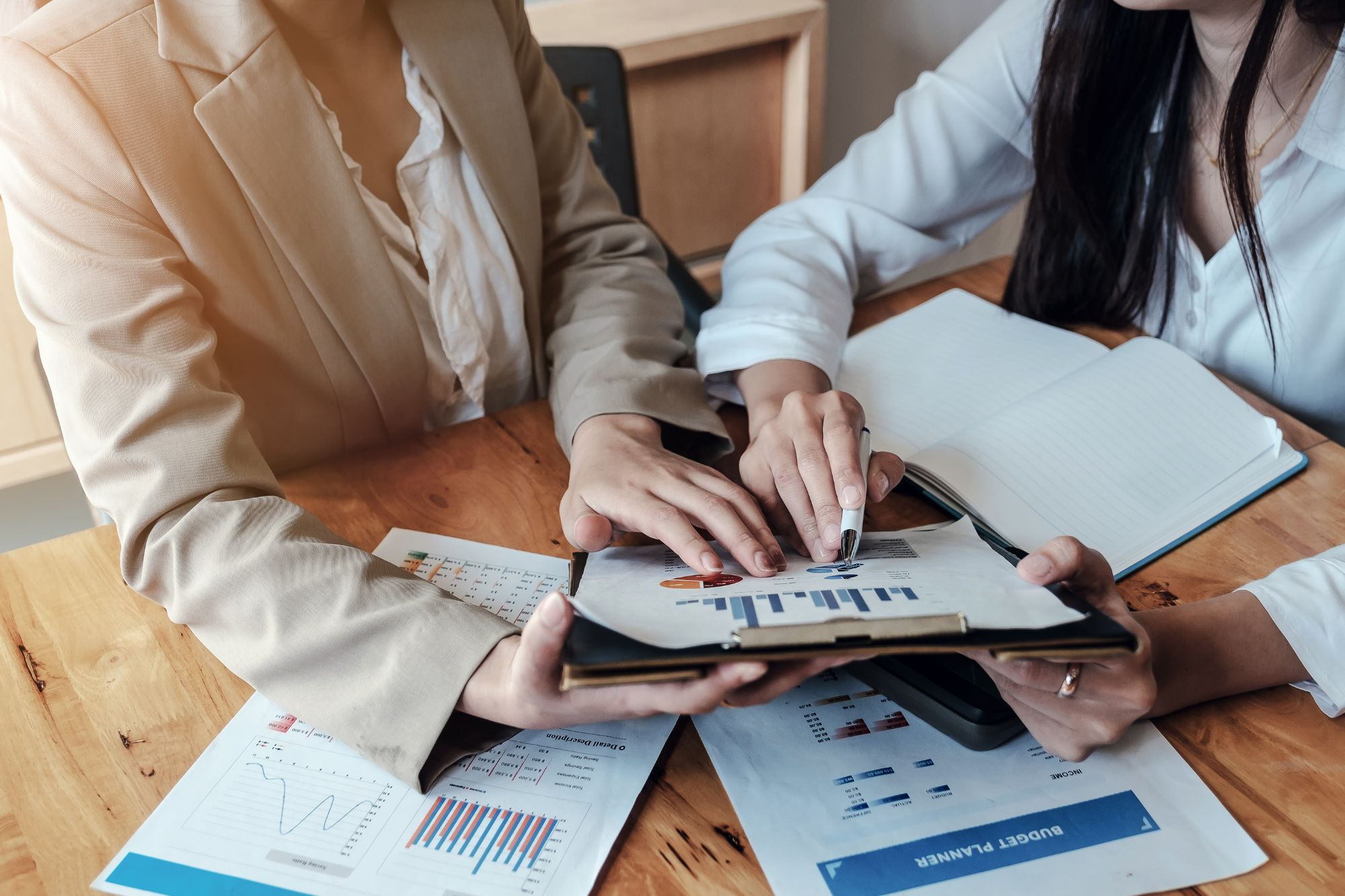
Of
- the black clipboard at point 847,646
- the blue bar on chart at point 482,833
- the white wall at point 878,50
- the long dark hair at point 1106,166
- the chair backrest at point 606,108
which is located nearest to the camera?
the black clipboard at point 847,646

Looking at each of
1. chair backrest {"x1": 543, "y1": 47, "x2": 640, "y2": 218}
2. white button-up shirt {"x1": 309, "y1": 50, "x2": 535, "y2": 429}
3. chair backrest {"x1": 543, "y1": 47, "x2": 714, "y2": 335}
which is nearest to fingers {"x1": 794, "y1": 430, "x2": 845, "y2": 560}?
white button-up shirt {"x1": 309, "y1": 50, "x2": 535, "y2": 429}

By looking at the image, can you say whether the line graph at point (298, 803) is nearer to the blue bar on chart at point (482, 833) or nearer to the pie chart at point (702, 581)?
the blue bar on chart at point (482, 833)

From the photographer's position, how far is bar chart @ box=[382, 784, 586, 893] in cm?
60

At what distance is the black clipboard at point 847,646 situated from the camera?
52 centimetres

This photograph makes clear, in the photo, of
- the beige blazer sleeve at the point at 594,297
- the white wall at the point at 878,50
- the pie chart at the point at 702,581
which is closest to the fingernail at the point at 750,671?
the pie chart at the point at 702,581

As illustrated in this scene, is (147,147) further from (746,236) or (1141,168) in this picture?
(1141,168)

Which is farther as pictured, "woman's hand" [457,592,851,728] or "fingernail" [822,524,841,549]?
"fingernail" [822,524,841,549]

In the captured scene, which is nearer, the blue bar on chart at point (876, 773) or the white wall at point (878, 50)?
the blue bar on chart at point (876, 773)

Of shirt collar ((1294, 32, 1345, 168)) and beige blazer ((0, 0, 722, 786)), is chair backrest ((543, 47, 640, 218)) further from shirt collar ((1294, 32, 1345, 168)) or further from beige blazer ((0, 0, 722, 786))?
shirt collar ((1294, 32, 1345, 168))

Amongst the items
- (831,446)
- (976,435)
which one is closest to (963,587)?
(831,446)

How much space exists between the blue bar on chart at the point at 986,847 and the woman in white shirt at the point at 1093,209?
0.29 m

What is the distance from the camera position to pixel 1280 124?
1.14 meters

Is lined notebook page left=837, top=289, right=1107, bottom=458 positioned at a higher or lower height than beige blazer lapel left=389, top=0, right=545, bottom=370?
lower

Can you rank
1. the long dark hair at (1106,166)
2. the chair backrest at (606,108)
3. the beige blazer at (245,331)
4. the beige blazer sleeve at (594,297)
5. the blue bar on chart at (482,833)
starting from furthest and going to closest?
the chair backrest at (606,108), the long dark hair at (1106,166), the beige blazer sleeve at (594,297), the beige blazer at (245,331), the blue bar on chart at (482,833)
